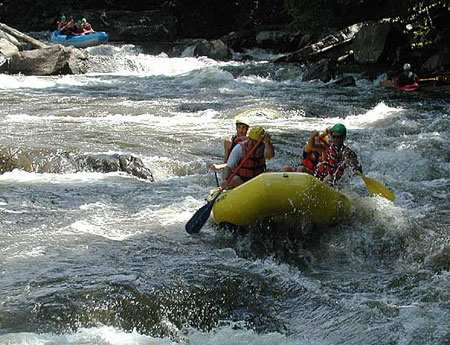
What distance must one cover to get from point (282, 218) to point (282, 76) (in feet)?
35.0

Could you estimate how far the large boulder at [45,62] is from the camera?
639 inches

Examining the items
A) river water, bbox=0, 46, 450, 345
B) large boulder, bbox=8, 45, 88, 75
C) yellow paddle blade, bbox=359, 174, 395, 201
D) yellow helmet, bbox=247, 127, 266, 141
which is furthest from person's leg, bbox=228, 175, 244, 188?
large boulder, bbox=8, 45, 88, 75

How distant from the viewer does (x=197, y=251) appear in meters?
5.64

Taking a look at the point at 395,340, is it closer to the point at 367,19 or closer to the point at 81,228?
the point at 81,228

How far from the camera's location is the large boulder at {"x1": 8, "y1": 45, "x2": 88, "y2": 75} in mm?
16234

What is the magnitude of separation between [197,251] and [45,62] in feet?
39.5

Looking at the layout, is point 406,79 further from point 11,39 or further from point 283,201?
point 11,39

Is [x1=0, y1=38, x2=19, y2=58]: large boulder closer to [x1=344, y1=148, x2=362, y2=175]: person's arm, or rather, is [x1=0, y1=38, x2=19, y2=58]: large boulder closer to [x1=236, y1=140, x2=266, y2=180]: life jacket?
[x1=236, y1=140, x2=266, y2=180]: life jacket

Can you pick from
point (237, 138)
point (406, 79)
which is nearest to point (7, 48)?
point (406, 79)

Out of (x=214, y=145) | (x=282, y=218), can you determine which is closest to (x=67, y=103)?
(x=214, y=145)

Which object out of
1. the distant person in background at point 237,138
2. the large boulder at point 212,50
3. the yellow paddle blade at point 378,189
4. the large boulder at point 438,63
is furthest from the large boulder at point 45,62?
the yellow paddle blade at point 378,189

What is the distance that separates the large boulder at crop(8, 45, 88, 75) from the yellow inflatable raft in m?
11.6

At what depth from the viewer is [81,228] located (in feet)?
19.9

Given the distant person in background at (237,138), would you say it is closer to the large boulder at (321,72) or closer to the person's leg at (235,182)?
the person's leg at (235,182)
